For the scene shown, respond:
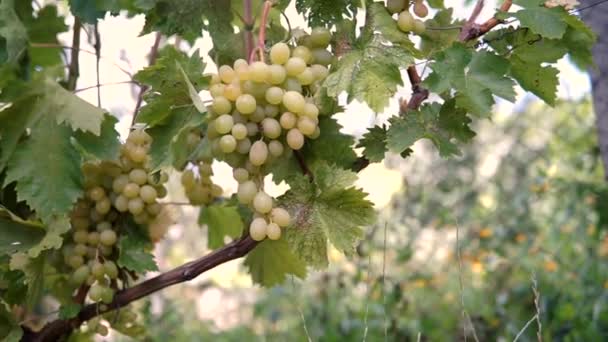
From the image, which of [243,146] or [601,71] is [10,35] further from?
[601,71]

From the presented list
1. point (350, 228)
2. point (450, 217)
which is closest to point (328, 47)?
point (350, 228)

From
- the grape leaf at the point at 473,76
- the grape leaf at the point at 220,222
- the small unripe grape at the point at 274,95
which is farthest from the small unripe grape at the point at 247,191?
the grape leaf at the point at 220,222

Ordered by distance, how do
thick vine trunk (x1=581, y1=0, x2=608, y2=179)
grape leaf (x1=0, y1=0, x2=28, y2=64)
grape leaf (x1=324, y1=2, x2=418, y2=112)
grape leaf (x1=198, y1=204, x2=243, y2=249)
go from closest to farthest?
grape leaf (x1=324, y1=2, x2=418, y2=112)
grape leaf (x1=0, y1=0, x2=28, y2=64)
grape leaf (x1=198, y1=204, x2=243, y2=249)
thick vine trunk (x1=581, y1=0, x2=608, y2=179)

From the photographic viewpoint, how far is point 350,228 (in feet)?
2.95

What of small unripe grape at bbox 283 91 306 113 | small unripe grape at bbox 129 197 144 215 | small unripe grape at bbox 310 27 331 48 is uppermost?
small unripe grape at bbox 310 27 331 48

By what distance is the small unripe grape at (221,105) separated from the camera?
0.87 metres

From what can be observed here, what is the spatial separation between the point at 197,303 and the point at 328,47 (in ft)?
12.5

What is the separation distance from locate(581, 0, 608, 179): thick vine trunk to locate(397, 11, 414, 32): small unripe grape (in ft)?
2.96

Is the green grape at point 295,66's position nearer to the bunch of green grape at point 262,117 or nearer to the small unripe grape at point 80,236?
the bunch of green grape at point 262,117

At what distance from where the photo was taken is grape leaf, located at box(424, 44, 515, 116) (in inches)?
35.3

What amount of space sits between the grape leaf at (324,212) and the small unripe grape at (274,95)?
0.33 ft

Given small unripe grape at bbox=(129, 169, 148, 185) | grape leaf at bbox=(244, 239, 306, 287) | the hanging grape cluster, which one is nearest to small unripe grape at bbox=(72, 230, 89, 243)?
the hanging grape cluster

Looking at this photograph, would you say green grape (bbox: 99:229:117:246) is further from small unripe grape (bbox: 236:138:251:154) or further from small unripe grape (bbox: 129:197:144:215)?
small unripe grape (bbox: 236:138:251:154)

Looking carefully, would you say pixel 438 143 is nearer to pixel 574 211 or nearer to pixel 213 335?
pixel 574 211
